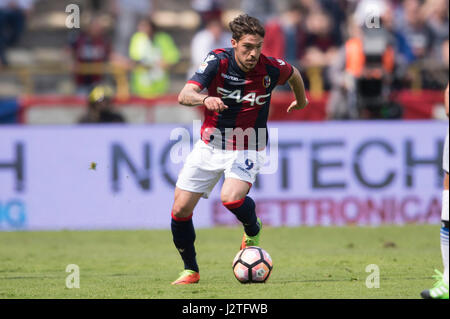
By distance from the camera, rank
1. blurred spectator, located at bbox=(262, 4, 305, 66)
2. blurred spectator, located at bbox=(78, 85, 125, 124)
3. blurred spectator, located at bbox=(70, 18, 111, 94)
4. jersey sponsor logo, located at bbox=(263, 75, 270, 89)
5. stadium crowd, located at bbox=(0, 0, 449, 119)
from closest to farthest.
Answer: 1. jersey sponsor logo, located at bbox=(263, 75, 270, 89)
2. blurred spectator, located at bbox=(78, 85, 125, 124)
3. stadium crowd, located at bbox=(0, 0, 449, 119)
4. blurred spectator, located at bbox=(262, 4, 305, 66)
5. blurred spectator, located at bbox=(70, 18, 111, 94)

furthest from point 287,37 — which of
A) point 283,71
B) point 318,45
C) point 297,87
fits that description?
point 283,71

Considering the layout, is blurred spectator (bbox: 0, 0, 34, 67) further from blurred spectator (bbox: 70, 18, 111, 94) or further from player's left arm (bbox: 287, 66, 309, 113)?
player's left arm (bbox: 287, 66, 309, 113)

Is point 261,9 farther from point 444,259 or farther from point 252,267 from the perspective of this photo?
point 444,259

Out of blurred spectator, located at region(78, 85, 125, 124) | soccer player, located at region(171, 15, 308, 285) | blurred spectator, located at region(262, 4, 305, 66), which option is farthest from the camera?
blurred spectator, located at region(262, 4, 305, 66)

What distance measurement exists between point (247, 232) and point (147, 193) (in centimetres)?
550

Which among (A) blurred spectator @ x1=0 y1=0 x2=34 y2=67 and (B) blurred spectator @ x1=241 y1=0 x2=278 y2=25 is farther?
(A) blurred spectator @ x1=0 y1=0 x2=34 y2=67

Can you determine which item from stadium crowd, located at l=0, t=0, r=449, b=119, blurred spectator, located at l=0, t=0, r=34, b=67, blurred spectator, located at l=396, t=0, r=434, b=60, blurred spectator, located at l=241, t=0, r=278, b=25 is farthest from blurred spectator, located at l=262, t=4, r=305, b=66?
blurred spectator, located at l=0, t=0, r=34, b=67

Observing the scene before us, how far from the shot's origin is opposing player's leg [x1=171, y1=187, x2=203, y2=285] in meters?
8.31

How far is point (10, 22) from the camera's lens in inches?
742

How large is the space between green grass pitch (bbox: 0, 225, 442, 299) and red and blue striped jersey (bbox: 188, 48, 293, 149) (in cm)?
141

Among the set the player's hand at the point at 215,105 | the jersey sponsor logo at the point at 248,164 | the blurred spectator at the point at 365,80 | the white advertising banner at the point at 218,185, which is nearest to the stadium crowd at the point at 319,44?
the blurred spectator at the point at 365,80
